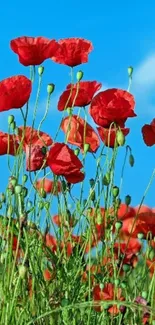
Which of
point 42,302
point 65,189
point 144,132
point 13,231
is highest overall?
point 144,132

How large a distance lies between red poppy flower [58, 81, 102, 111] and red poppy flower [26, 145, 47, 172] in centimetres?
18

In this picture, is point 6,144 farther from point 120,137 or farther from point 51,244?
point 51,244

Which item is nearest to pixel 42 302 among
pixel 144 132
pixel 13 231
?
pixel 13 231

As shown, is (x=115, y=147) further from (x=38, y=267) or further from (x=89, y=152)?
(x=38, y=267)

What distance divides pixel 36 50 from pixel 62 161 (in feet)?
0.90

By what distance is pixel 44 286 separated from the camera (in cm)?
169

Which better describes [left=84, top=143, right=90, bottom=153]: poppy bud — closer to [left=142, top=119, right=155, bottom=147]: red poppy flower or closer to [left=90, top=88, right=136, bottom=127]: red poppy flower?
[left=90, top=88, right=136, bottom=127]: red poppy flower

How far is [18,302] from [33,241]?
6.3 inches

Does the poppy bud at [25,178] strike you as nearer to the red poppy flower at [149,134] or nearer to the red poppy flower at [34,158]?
the red poppy flower at [34,158]

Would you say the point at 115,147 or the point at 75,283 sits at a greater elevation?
the point at 115,147

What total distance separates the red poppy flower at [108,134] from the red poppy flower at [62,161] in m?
0.17

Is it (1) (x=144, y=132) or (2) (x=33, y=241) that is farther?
(1) (x=144, y=132)

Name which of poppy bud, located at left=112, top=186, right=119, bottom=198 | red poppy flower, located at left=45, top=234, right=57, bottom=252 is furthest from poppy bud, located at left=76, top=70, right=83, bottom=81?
red poppy flower, located at left=45, top=234, right=57, bottom=252

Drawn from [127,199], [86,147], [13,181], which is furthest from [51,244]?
[13,181]
